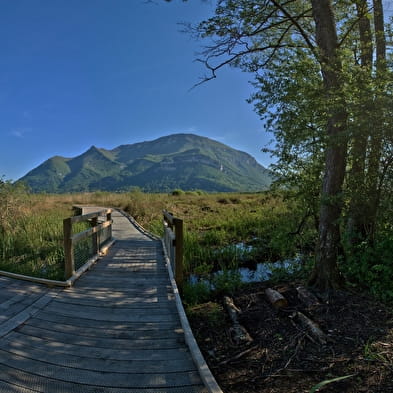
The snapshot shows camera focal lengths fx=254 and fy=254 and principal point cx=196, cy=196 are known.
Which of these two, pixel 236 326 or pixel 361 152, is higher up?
pixel 361 152

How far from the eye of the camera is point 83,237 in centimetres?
508

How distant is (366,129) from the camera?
320cm

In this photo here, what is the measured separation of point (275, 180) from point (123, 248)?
4.54 meters

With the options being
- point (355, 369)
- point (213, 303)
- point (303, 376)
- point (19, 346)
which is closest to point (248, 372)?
point (303, 376)

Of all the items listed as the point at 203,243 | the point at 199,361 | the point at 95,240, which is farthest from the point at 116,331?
the point at 203,243

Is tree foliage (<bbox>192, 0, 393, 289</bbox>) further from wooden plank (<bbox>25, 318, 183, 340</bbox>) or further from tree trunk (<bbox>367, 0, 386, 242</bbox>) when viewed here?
wooden plank (<bbox>25, 318, 183, 340</bbox>)

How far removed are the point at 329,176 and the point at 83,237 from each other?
183 inches

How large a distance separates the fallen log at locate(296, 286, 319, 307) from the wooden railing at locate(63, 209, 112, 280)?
12.9 feet

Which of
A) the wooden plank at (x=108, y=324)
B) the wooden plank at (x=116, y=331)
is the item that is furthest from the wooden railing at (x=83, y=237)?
the wooden plank at (x=116, y=331)

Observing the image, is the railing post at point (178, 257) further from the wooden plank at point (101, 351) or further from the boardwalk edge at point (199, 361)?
the wooden plank at point (101, 351)

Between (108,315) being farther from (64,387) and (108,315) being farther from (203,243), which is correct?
(203,243)

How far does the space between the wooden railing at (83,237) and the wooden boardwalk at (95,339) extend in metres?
0.40

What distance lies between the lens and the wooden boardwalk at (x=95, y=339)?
213 cm

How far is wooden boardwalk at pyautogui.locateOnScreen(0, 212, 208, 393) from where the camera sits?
6.98ft
